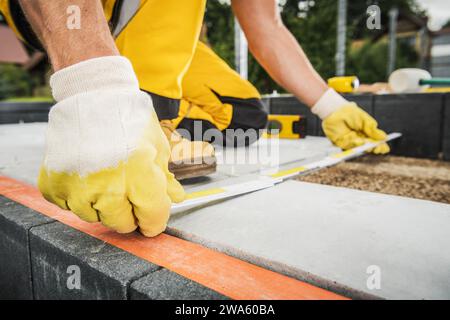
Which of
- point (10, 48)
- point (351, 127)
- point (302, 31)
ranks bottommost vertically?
point (351, 127)

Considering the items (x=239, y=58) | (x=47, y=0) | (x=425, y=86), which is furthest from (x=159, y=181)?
(x=239, y=58)

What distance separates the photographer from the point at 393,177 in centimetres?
169

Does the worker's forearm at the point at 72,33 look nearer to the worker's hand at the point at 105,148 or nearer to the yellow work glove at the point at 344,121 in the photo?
the worker's hand at the point at 105,148

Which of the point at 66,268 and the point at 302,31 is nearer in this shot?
the point at 66,268

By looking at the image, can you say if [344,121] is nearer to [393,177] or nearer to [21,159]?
[393,177]

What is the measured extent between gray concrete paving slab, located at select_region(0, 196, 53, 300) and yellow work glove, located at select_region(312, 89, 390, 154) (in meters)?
1.67

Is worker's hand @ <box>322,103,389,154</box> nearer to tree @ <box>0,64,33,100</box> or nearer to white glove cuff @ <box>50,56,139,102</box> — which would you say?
white glove cuff @ <box>50,56,139,102</box>

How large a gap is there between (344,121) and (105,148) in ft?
5.55

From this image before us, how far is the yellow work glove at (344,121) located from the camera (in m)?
1.99

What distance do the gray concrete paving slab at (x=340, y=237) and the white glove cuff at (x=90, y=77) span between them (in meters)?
0.40

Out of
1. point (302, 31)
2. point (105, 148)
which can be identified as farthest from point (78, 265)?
point (302, 31)

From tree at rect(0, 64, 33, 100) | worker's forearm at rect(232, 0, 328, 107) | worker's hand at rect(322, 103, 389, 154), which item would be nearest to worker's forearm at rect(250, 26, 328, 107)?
worker's forearm at rect(232, 0, 328, 107)

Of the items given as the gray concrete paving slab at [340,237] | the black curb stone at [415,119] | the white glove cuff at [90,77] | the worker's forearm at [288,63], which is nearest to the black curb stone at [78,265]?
the gray concrete paving slab at [340,237]

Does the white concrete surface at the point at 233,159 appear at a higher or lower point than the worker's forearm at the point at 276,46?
lower
